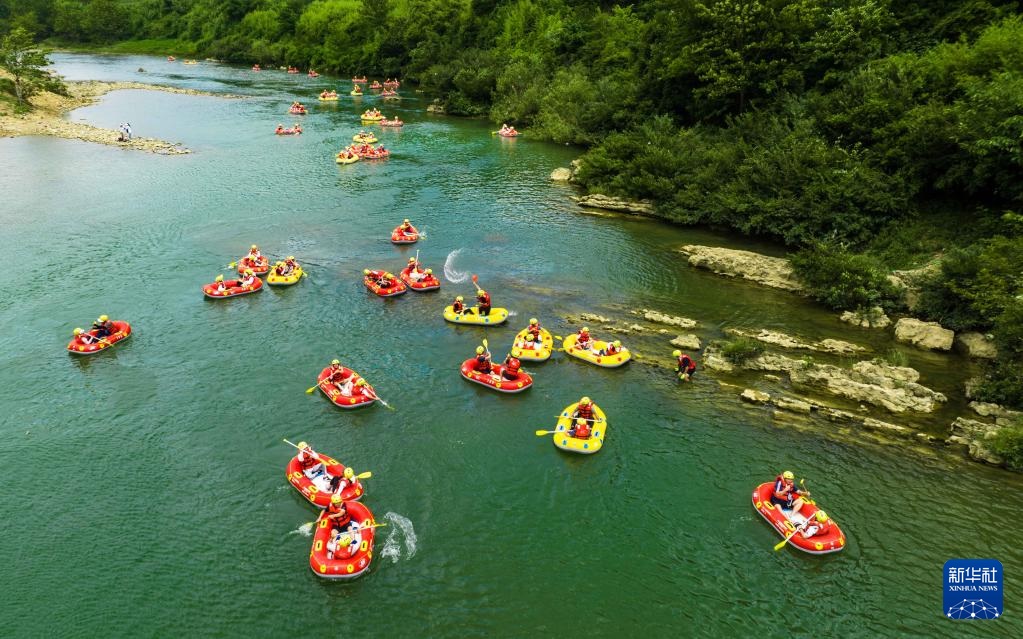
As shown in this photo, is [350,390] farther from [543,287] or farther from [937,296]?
[937,296]

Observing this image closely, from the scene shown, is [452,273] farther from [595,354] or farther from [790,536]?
[790,536]

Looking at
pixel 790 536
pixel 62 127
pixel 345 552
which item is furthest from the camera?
pixel 62 127

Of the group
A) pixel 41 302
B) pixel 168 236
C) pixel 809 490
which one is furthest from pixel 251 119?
pixel 809 490

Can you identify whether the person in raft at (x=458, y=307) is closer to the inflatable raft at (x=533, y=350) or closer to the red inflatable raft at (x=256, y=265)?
the inflatable raft at (x=533, y=350)

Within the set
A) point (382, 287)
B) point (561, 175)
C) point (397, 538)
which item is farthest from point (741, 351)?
point (561, 175)

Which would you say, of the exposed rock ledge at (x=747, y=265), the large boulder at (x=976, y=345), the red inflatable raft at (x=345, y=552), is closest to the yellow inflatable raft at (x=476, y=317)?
the exposed rock ledge at (x=747, y=265)

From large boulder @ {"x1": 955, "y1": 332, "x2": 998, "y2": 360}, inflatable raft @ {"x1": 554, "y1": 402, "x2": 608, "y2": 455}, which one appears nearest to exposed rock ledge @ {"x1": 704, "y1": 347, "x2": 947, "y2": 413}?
large boulder @ {"x1": 955, "y1": 332, "x2": 998, "y2": 360}

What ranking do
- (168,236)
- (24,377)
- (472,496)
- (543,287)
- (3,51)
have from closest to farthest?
(472,496) < (24,377) < (543,287) < (168,236) < (3,51)
